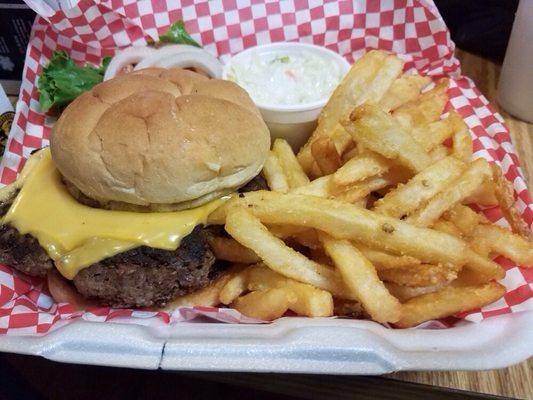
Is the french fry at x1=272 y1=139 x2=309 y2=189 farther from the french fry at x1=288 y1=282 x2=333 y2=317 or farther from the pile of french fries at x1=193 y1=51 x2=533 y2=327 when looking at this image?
the french fry at x1=288 y1=282 x2=333 y2=317

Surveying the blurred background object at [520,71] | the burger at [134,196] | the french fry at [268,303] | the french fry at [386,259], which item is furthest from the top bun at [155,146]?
the blurred background object at [520,71]

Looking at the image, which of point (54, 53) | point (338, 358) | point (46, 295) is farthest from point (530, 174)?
point (54, 53)

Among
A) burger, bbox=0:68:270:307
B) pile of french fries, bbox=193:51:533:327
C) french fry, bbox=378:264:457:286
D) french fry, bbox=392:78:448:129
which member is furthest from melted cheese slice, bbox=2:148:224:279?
french fry, bbox=392:78:448:129

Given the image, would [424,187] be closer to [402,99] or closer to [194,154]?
[402,99]

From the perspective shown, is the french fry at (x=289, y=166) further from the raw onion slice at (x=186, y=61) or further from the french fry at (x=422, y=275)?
the raw onion slice at (x=186, y=61)

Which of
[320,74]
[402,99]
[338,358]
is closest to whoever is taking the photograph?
[338,358]

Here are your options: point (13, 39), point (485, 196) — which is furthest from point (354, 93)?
point (13, 39)

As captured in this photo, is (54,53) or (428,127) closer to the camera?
(428,127)
